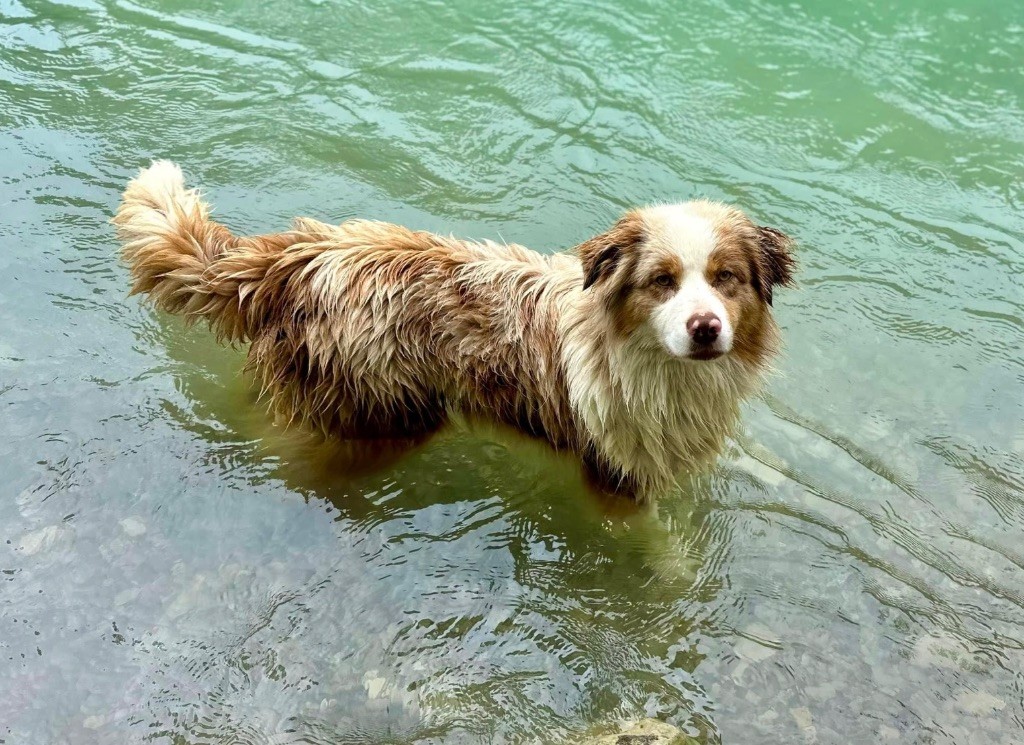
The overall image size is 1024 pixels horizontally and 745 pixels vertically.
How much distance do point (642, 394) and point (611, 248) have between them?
71 centimetres

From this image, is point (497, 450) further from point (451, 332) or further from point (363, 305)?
point (363, 305)

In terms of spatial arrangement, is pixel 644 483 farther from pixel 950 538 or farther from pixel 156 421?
pixel 156 421

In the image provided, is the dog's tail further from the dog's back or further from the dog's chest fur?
the dog's chest fur

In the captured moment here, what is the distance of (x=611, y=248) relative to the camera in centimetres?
369

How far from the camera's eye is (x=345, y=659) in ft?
13.1

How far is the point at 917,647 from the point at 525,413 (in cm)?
220

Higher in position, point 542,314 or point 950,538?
point 542,314

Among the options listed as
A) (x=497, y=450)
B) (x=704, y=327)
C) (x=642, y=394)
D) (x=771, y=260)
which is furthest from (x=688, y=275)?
(x=497, y=450)

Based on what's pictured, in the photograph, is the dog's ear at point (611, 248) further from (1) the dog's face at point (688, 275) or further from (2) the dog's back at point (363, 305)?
(2) the dog's back at point (363, 305)

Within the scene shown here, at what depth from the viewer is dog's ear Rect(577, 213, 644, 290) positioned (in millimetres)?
3680

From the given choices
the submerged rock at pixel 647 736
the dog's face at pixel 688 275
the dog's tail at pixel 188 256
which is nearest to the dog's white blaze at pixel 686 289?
the dog's face at pixel 688 275

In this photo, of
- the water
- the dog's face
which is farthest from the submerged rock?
the dog's face

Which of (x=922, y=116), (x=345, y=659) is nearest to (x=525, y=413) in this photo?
(x=345, y=659)

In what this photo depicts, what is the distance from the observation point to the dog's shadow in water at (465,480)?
179 inches
